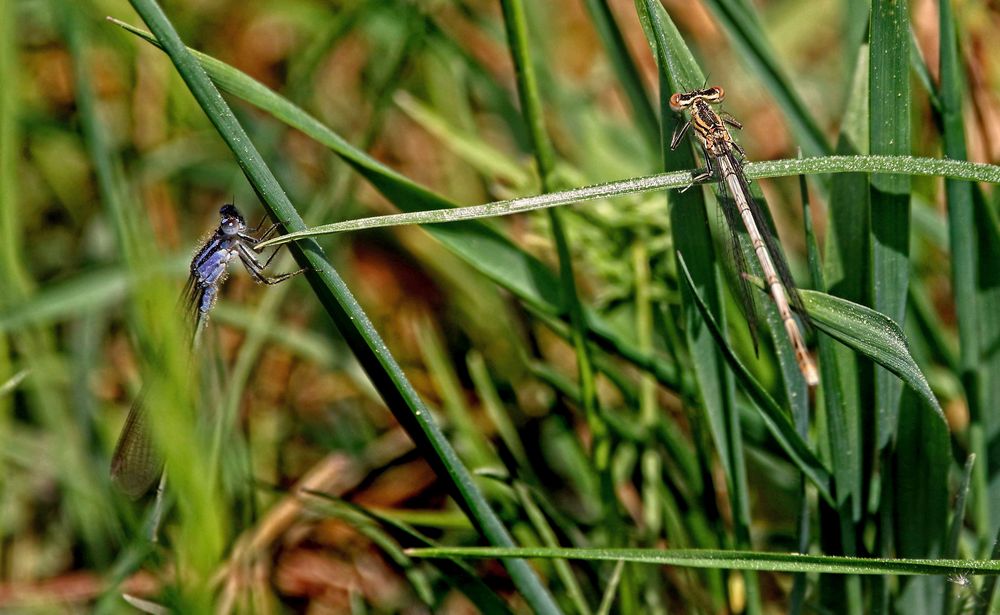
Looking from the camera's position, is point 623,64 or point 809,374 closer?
point 809,374

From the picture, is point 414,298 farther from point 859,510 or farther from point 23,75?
point 859,510

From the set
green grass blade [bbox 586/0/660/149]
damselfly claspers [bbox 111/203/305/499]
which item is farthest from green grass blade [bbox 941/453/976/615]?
damselfly claspers [bbox 111/203/305/499]

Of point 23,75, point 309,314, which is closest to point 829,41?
point 309,314

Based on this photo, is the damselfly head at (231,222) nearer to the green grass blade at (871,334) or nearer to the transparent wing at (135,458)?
the transparent wing at (135,458)

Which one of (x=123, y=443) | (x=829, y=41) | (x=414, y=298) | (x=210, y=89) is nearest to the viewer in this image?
(x=210, y=89)

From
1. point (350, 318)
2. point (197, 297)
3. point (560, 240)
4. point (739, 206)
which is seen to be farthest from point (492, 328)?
point (350, 318)

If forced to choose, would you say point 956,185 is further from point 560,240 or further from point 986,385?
point 560,240

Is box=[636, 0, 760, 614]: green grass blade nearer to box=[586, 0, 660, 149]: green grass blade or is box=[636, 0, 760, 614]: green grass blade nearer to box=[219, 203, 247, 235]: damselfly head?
box=[586, 0, 660, 149]: green grass blade
